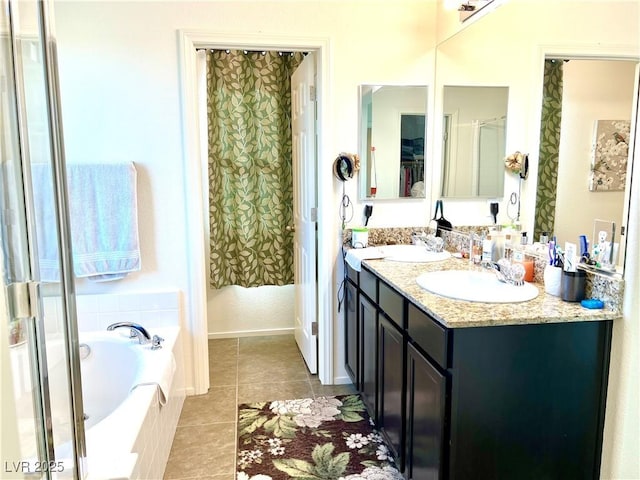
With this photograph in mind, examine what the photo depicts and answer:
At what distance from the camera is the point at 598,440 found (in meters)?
1.54

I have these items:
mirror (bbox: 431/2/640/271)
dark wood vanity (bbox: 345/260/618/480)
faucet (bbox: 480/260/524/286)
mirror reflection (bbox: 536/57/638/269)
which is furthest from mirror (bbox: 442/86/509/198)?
dark wood vanity (bbox: 345/260/618/480)

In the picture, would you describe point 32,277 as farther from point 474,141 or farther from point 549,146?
point 474,141

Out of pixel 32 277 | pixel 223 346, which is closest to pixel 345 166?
pixel 223 346

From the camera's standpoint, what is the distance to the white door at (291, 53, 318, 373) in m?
2.82

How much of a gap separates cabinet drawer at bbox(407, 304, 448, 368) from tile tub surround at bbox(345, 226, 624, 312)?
0.56m

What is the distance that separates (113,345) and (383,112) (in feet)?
6.66

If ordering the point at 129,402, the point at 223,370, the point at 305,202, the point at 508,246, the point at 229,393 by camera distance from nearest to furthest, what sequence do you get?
the point at 129,402
the point at 508,246
the point at 229,393
the point at 305,202
the point at 223,370

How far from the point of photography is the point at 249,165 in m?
3.45

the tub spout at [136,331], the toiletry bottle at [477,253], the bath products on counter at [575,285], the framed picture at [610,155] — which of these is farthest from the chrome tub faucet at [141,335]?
the framed picture at [610,155]

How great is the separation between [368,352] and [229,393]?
103 centimetres

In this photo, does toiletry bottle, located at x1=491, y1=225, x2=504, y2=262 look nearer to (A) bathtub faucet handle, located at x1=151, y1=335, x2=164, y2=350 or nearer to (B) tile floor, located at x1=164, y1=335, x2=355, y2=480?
(B) tile floor, located at x1=164, y1=335, x2=355, y2=480

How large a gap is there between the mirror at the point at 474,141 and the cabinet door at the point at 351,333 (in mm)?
829

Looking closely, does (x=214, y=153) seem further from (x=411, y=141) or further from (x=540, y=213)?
(x=540, y=213)

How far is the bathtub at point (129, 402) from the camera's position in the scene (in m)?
1.51
